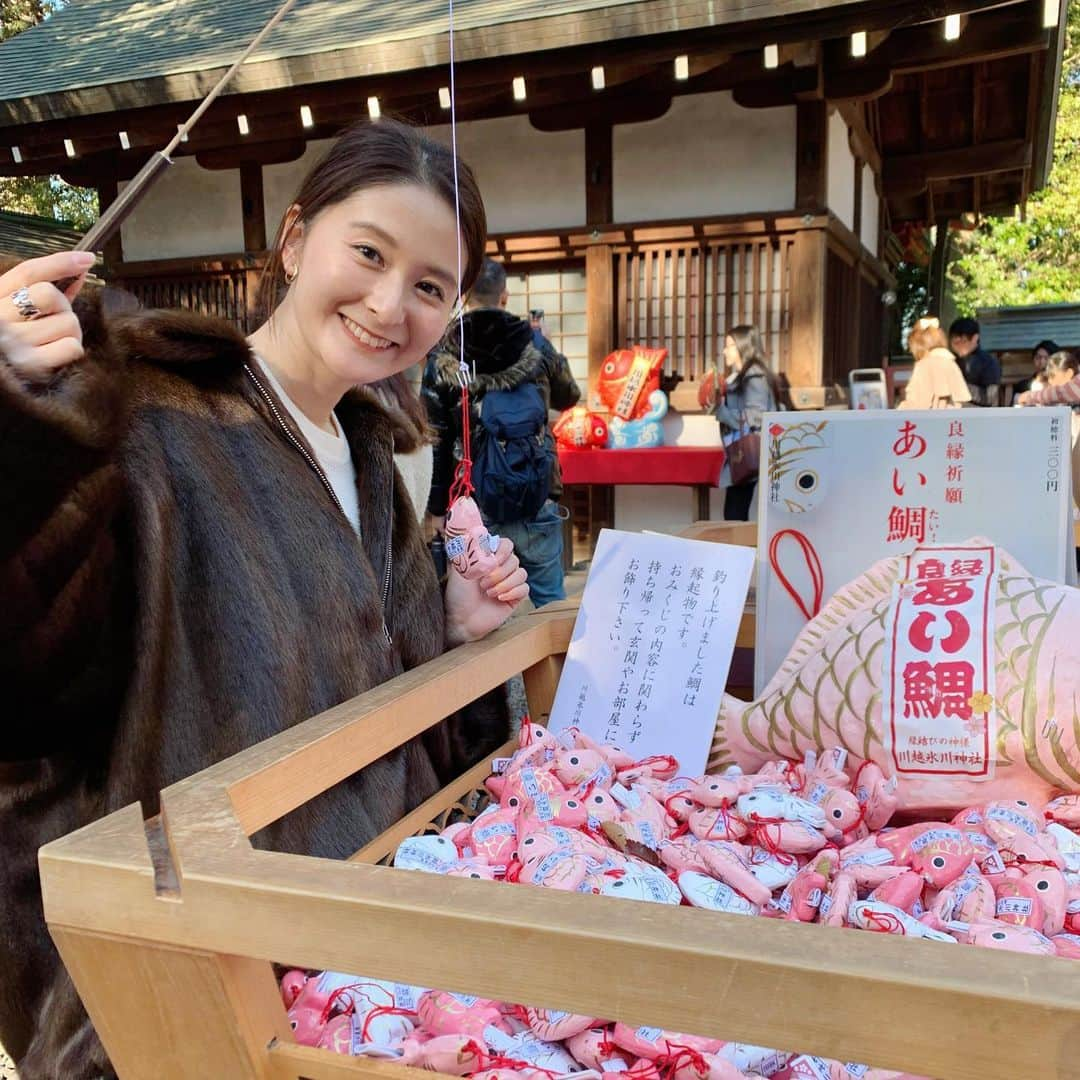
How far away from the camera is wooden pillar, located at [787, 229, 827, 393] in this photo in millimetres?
5062

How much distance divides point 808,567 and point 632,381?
408 cm

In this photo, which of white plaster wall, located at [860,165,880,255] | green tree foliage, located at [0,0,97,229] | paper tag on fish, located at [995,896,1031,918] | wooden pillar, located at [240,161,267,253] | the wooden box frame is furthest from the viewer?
green tree foliage, located at [0,0,97,229]

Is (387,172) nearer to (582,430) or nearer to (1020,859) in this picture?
(1020,859)

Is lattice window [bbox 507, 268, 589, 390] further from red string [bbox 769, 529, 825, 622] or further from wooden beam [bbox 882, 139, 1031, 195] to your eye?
red string [bbox 769, 529, 825, 622]

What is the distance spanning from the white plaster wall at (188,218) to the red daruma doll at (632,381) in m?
2.74

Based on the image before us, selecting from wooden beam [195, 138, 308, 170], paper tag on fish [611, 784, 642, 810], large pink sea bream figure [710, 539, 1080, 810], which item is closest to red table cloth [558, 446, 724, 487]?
wooden beam [195, 138, 308, 170]

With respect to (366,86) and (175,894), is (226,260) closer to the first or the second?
(366,86)

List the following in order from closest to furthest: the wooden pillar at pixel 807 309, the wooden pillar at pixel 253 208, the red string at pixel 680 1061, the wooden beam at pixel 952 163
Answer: the red string at pixel 680 1061, the wooden pillar at pixel 807 309, the wooden pillar at pixel 253 208, the wooden beam at pixel 952 163

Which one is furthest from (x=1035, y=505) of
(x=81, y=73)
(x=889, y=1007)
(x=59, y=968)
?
(x=81, y=73)

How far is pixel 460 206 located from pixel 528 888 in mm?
923

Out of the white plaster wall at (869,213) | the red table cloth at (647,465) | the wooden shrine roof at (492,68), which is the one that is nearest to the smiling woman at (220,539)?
the wooden shrine roof at (492,68)

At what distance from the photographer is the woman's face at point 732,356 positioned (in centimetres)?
484

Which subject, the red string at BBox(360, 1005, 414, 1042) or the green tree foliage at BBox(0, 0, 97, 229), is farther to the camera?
the green tree foliage at BBox(0, 0, 97, 229)

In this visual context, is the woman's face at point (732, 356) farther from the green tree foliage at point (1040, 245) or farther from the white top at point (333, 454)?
the green tree foliage at point (1040, 245)
